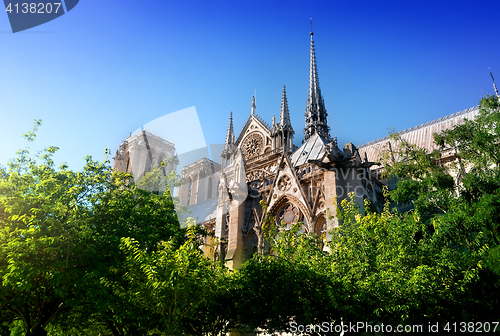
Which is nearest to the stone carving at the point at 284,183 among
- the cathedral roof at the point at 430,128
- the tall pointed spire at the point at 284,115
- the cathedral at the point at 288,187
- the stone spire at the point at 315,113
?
the cathedral at the point at 288,187

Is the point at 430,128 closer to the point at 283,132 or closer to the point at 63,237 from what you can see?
the point at 283,132

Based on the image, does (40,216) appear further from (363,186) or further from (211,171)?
(211,171)

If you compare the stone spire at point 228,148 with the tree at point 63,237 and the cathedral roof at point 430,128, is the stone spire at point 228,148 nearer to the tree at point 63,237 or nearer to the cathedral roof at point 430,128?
the cathedral roof at point 430,128

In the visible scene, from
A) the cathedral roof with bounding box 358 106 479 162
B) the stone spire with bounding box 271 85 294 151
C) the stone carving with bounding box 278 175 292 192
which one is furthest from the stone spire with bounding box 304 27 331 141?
the stone carving with bounding box 278 175 292 192

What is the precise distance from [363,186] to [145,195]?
12081 millimetres

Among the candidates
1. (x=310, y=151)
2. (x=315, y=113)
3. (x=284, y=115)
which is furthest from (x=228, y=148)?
(x=310, y=151)

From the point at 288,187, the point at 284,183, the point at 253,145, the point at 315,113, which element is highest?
the point at 315,113

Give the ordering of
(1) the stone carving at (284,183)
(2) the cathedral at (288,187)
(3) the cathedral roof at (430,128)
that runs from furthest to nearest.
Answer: (3) the cathedral roof at (430,128)
(1) the stone carving at (284,183)
(2) the cathedral at (288,187)
